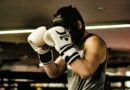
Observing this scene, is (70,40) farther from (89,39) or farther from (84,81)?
(84,81)

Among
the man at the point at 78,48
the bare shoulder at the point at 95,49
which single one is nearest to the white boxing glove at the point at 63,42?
the man at the point at 78,48

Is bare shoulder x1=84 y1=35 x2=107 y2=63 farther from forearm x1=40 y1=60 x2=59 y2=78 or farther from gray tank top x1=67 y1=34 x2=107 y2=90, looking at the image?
forearm x1=40 y1=60 x2=59 y2=78

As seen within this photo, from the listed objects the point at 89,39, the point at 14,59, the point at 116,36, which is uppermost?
the point at 89,39

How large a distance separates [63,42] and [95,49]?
0.22 m

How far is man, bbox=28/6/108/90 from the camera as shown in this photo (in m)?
1.90

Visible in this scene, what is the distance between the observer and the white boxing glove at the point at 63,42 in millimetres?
Answer: 1907

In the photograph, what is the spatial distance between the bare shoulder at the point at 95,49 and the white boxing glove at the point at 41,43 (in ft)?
1.18

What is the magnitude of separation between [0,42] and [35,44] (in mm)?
6966

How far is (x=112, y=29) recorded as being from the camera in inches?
305

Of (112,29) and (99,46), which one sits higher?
(99,46)

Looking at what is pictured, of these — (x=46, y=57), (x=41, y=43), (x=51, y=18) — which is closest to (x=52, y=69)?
(x=46, y=57)

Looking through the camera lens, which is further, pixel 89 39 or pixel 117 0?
pixel 117 0

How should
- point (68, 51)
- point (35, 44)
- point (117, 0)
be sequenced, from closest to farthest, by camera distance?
1. point (68, 51)
2. point (35, 44)
3. point (117, 0)

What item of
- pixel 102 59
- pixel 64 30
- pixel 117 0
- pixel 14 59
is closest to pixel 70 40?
pixel 64 30
